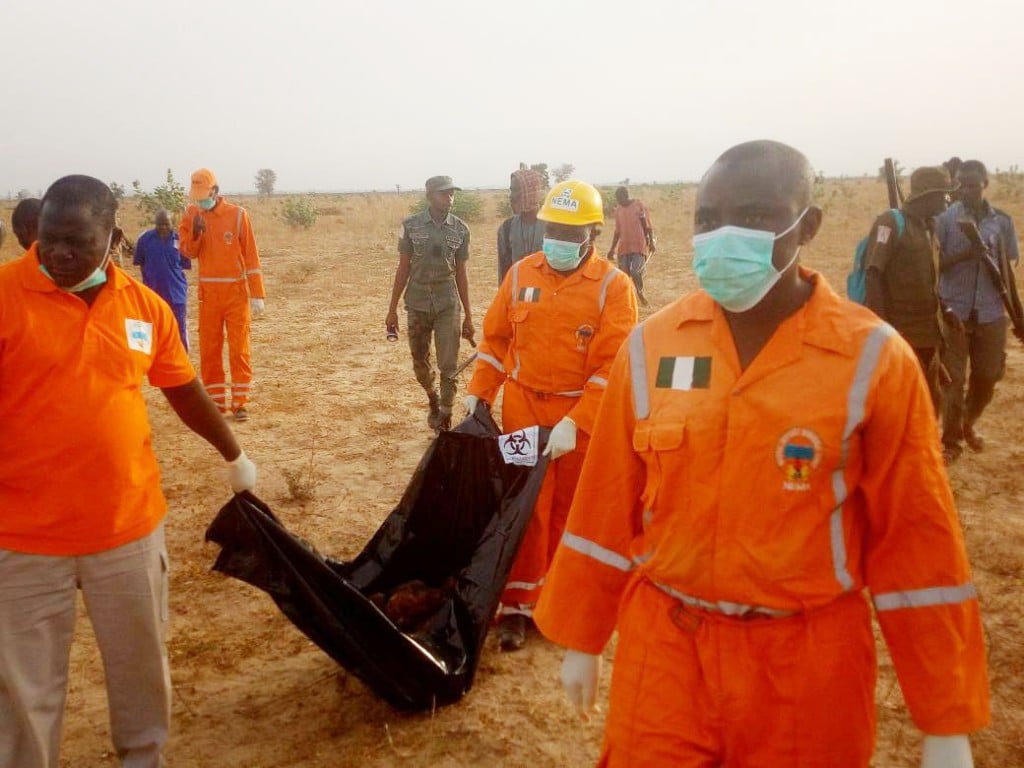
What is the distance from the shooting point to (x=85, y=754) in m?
3.11

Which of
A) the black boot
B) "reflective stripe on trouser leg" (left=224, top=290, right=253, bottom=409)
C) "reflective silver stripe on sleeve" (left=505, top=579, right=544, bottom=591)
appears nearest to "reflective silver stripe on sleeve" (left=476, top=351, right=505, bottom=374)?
"reflective silver stripe on sleeve" (left=505, top=579, right=544, bottom=591)

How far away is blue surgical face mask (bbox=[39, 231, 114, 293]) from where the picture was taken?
2.41m

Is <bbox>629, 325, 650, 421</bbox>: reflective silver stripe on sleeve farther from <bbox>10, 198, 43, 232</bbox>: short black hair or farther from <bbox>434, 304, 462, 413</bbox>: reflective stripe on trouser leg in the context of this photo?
<bbox>434, 304, 462, 413</bbox>: reflective stripe on trouser leg

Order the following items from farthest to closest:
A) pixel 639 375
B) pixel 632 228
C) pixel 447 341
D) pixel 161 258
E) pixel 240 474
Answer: pixel 632 228 < pixel 161 258 < pixel 447 341 < pixel 240 474 < pixel 639 375

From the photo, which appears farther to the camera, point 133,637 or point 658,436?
point 133,637

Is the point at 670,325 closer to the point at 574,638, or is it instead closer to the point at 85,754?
the point at 574,638

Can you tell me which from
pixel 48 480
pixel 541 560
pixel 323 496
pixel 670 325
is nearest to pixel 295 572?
pixel 48 480

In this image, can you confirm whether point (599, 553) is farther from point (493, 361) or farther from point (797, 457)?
point (493, 361)

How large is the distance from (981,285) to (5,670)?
6.21 metres

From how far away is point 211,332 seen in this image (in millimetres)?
7277

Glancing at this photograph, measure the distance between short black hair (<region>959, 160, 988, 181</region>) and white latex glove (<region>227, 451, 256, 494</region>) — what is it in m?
5.56

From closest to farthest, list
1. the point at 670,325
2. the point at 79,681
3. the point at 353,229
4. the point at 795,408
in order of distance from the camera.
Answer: the point at 795,408 → the point at 670,325 → the point at 79,681 → the point at 353,229

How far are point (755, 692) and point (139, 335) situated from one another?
2.07 m

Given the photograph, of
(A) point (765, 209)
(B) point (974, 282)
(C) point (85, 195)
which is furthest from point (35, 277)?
(B) point (974, 282)
